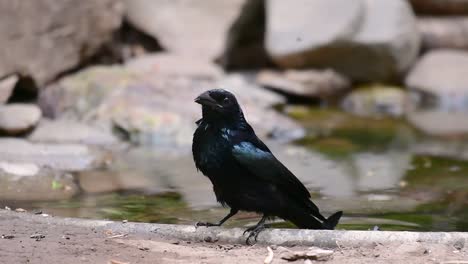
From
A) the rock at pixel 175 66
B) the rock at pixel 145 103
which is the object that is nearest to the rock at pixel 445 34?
the rock at pixel 145 103

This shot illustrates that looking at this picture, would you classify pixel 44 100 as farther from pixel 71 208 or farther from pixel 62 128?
pixel 71 208

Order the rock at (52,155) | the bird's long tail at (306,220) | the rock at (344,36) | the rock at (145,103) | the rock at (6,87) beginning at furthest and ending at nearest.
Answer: the rock at (344,36), the rock at (6,87), the rock at (145,103), the rock at (52,155), the bird's long tail at (306,220)

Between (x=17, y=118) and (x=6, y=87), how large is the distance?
681 millimetres

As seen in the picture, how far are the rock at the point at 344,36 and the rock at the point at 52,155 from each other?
12.8ft

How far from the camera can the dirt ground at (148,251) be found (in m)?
3.80

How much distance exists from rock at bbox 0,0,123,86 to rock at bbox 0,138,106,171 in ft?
4.54

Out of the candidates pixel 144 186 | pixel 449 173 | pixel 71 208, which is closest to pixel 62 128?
pixel 144 186

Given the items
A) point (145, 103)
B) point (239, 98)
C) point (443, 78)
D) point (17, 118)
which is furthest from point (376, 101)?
point (17, 118)

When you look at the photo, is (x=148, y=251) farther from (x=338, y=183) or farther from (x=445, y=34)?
(x=445, y=34)

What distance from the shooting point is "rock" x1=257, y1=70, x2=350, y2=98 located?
10758 mm

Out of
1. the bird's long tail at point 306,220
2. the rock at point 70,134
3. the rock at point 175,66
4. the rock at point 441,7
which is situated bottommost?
the bird's long tail at point 306,220

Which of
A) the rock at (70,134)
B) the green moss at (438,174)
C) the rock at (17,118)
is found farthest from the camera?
the rock at (70,134)

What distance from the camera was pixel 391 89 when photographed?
11250 millimetres

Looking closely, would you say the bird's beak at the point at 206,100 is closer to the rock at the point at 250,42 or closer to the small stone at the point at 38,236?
the small stone at the point at 38,236
